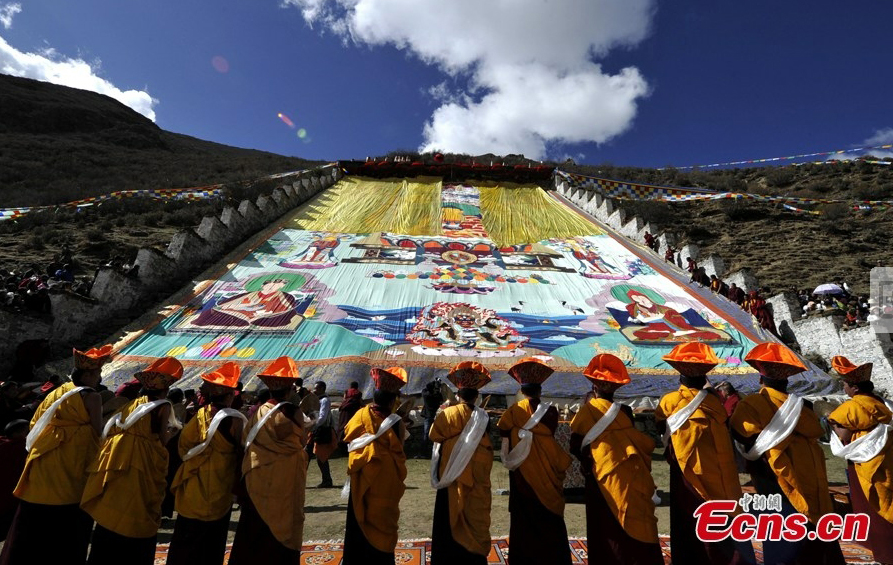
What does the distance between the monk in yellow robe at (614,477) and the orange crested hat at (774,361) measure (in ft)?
3.16

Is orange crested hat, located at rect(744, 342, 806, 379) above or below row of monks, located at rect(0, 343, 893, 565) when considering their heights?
above

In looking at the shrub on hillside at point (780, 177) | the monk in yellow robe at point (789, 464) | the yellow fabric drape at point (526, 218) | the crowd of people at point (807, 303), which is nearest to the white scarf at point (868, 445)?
the monk in yellow robe at point (789, 464)

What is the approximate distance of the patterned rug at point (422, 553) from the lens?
3.22 metres

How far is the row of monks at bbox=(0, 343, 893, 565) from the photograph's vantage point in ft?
9.07

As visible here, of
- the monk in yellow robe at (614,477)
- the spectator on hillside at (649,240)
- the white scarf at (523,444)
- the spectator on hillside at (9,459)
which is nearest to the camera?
the monk in yellow robe at (614,477)

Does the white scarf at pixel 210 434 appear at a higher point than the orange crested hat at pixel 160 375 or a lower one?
lower

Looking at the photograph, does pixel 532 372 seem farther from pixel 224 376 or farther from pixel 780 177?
pixel 780 177

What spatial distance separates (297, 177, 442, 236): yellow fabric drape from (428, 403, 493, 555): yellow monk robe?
39.6ft

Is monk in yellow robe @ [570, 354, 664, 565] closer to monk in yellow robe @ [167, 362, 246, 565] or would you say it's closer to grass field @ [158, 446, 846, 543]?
grass field @ [158, 446, 846, 543]

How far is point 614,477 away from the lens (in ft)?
9.21

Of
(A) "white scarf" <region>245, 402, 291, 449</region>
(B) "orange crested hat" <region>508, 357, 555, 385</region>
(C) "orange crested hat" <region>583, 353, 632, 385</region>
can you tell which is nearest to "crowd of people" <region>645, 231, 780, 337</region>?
(C) "orange crested hat" <region>583, 353, 632, 385</region>

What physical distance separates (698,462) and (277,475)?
2.84m

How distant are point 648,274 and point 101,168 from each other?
116 ft

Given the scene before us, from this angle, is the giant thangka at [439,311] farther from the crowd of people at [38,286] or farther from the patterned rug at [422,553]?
the patterned rug at [422,553]
